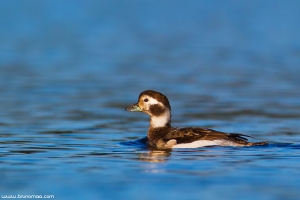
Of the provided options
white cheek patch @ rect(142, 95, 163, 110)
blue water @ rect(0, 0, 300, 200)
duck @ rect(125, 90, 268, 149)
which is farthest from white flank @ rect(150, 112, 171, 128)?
blue water @ rect(0, 0, 300, 200)

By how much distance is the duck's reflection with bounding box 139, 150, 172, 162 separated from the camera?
13.5 metres

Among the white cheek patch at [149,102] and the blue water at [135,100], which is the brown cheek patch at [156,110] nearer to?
the white cheek patch at [149,102]

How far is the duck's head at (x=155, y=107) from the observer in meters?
15.5

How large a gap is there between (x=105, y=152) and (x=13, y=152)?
4.41ft

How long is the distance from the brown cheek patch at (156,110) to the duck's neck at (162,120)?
0.05 m

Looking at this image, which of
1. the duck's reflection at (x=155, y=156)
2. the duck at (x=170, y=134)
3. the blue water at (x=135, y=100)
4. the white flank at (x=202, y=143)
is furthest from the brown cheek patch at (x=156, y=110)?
the white flank at (x=202, y=143)

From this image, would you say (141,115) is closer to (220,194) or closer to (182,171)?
(182,171)

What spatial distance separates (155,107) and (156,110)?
70 millimetres

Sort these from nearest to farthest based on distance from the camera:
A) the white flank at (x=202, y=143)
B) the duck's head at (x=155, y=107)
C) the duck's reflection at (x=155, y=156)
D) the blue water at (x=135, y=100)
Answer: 1. the blue water at (x=135, y=100)
2. the duck's reflection at (x=155, y=156)
3. the white flank at (x=202, y=143)
4. the duck's head at (x=155, y=107)

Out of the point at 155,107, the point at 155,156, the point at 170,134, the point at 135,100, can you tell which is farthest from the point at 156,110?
the point at 135,100

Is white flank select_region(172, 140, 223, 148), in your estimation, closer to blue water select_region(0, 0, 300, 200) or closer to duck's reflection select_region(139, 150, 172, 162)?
blue water select_region(0, 0, 300, 200)

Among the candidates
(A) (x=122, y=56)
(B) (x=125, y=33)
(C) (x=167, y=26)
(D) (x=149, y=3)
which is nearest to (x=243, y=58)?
(A) (x=122, y=56)

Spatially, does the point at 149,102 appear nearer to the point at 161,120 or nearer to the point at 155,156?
the point at 161,120

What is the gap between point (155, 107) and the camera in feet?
51.0
